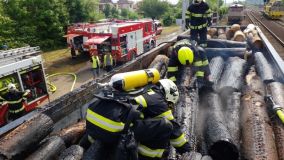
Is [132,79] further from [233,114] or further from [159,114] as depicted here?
[233,114]

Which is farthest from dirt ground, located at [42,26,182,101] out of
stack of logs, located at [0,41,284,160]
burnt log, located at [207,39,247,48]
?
stack of logs, located at [0,41,284,160]

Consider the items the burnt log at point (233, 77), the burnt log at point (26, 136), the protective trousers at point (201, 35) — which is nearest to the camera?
the burnt log at point (26, 136)

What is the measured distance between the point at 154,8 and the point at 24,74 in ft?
148

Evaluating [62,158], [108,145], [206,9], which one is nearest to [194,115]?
[108,145]

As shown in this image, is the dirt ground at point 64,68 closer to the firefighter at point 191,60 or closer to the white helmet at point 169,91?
the firefighter at point 191,60

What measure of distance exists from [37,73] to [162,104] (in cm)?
694

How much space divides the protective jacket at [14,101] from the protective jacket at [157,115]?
16.9 feet

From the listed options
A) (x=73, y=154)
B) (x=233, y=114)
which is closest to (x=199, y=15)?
(x=233, y=114)

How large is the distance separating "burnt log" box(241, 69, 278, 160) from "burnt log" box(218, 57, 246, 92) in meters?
0.27

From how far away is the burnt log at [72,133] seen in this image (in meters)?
4.00

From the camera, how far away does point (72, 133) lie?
407 centimetres

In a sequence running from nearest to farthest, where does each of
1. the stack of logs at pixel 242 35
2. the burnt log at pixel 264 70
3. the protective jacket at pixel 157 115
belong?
the protective jacket at pixel 157 115, the burnt log at pixel 264 70, the stack of logs at pixel 242 35

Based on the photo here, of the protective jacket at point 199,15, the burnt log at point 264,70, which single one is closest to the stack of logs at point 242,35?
the protective jacket at point 199,15

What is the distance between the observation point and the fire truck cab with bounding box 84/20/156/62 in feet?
46.6
